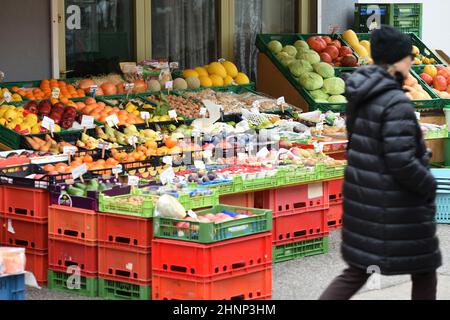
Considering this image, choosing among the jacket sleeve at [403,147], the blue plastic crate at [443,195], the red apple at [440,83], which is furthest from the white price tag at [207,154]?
the red apple at [440,83]

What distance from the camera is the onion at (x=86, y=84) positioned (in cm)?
1086

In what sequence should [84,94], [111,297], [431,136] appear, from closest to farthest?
[111,297]
[84,94]
[431,136]

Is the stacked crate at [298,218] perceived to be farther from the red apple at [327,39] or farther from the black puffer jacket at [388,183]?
the red apple at [327,39]

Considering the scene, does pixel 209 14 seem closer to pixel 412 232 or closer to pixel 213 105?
pixel 213 105

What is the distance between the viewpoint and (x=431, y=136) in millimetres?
11688

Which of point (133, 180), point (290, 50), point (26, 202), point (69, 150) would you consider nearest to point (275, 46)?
point (290, 50)

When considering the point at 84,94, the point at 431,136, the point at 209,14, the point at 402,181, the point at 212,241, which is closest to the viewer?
the point at 402,181

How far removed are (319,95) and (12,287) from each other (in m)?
6.18

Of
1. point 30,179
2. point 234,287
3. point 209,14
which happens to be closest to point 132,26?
point 209,14

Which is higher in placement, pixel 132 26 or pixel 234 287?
pixel 132 26

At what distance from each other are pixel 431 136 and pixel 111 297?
17.0ft

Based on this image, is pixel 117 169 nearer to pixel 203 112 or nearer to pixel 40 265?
pixel 40 265

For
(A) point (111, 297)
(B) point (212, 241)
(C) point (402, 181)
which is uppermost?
(C) point (402, 181)

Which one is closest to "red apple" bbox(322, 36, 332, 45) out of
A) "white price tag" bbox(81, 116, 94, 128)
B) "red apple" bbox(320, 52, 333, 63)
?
"red apple" bbox(320, 52, 333, 63)
